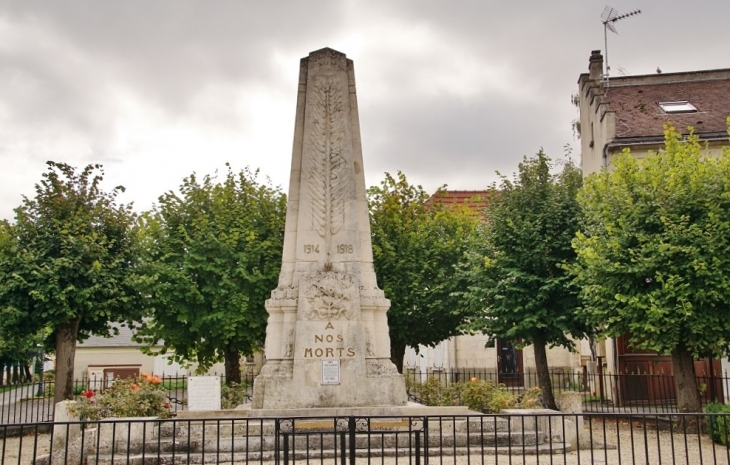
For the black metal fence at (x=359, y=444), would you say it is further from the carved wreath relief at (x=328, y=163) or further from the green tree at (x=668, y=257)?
the carved wreath relief at (x=328, y=163)

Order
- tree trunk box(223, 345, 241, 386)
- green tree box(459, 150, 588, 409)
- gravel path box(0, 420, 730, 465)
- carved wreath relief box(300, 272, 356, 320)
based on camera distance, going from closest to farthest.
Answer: gravel path box(0, 420, 730, 465)
carved wreath relief box(300, 272, 356, 320)
green tree box(459, 150, 588, 409)
tree trunk box(223, 345, 241, 386)

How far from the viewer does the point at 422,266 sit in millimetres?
21328

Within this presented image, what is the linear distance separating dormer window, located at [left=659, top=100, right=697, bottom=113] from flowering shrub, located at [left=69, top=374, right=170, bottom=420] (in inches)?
733

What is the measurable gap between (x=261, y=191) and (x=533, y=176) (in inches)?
293

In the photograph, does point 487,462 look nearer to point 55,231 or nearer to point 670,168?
point 670,168

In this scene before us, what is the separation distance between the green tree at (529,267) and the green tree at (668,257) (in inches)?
73.5

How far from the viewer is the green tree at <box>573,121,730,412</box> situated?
15.4 metres

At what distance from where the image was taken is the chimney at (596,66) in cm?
2666

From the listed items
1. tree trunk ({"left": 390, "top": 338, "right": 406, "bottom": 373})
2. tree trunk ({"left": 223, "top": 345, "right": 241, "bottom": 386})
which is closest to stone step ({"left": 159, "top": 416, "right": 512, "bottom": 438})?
tree trunk ({"left": 223, "top": 345, "right": 241, "bottom": 386})

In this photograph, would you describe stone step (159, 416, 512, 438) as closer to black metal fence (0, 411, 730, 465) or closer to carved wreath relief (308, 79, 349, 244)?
black metal fence (0, 411, 730, 465)

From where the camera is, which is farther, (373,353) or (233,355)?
(233,355)

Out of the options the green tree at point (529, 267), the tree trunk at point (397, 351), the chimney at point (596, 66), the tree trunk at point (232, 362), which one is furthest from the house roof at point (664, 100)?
the tree trunk at point (232, 362)

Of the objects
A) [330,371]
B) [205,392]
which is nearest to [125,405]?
[205,392]

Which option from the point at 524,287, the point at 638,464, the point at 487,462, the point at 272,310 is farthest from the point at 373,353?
the point at 524,287
